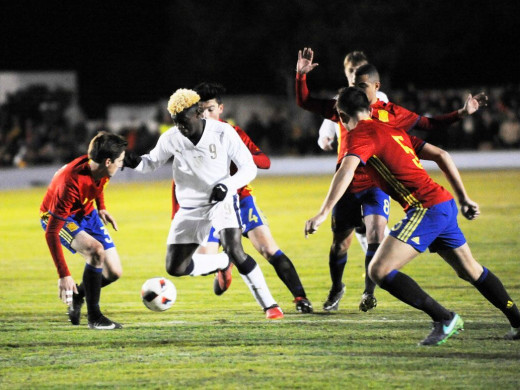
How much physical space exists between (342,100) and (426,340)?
1.79 m

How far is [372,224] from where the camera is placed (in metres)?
8.39

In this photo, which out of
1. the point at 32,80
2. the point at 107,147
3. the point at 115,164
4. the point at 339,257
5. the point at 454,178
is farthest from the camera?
the point at 32,80

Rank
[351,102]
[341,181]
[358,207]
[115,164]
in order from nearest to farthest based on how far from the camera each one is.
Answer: [341,181] < [351,102] < [115,164] < [358,207]

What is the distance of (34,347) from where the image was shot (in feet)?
23.3

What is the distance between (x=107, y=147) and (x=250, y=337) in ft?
6.26

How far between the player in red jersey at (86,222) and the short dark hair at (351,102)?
198 centimetres

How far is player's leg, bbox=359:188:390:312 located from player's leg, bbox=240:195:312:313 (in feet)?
1.69

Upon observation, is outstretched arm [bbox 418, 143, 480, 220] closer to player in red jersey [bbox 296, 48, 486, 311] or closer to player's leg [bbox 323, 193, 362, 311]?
player in red jersey [bbox 296, 48, 486, 311]

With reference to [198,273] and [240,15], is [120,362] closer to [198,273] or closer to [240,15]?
[198,273]

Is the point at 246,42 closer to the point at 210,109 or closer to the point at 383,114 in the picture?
the point at 210,109

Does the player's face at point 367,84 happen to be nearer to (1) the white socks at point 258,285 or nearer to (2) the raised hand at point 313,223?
(1) the white socks at point 258,285

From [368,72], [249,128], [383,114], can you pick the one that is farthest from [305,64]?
[249,128]

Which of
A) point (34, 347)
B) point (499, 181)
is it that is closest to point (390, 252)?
point (34, 347)

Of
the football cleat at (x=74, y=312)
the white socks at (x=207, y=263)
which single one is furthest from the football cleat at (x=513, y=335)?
the football cleat at (x=74, y=312)
